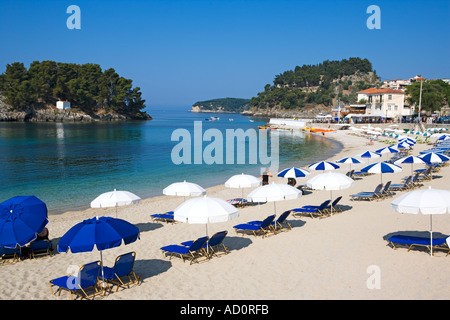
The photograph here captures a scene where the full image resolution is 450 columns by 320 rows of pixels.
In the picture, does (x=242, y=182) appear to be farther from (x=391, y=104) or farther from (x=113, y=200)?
(x=391, y=104)

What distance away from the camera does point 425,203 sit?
784 cm

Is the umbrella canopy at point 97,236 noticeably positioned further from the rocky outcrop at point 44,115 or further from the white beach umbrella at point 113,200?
the rocky outcrop at point 44,115

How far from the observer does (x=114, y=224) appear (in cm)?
720

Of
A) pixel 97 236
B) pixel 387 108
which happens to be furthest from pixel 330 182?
pixel 387 108

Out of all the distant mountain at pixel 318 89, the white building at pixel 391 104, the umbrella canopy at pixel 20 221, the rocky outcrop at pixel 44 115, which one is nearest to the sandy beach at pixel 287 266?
the umbrella canopy at pixel 20 221

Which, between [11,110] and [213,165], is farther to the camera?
[11,110]

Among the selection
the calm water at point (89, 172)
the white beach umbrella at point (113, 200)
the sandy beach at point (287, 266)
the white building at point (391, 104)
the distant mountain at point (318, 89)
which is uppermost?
the distant mountain at point (318, 89)

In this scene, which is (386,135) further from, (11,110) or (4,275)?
(11,110)

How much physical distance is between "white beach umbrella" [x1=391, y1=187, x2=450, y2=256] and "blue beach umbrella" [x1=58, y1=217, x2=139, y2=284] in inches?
215

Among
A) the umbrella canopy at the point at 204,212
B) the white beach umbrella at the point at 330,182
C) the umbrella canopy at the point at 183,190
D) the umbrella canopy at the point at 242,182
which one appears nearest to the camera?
the umbrella canopy at the point at 204,212

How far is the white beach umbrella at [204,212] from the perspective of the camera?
27.1ft

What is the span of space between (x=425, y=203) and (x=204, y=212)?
453cm
